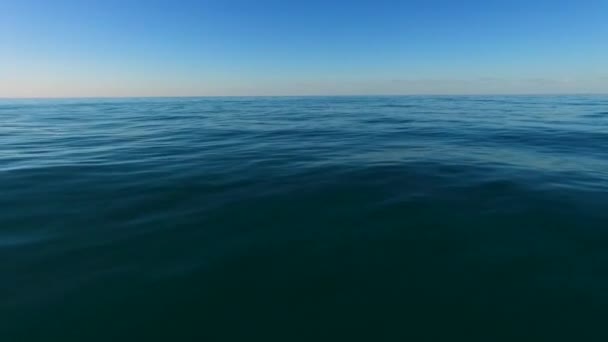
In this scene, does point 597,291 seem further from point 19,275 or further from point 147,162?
point 147,162

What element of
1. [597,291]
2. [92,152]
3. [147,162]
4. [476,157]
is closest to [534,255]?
[597,291]

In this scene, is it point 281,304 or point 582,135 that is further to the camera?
point 582,135

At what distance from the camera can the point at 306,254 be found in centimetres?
411

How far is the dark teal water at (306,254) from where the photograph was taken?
2959mm

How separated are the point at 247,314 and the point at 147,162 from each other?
8.08m

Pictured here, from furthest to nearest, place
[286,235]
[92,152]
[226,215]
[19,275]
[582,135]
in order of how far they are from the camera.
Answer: [582,135]
[92,152]
[226,215]
[286,235]
[19,275]

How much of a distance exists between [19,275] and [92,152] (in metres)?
8.93

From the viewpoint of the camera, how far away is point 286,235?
4621 mm

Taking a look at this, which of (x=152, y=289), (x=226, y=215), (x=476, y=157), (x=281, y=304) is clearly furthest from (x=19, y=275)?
(x=476, y=157)

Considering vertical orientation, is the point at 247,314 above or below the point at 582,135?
below

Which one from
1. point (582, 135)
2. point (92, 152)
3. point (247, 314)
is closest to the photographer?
point (247, 314)

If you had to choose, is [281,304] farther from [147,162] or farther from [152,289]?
[147,162]

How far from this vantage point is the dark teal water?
9.71 feet

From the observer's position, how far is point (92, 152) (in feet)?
36.2
